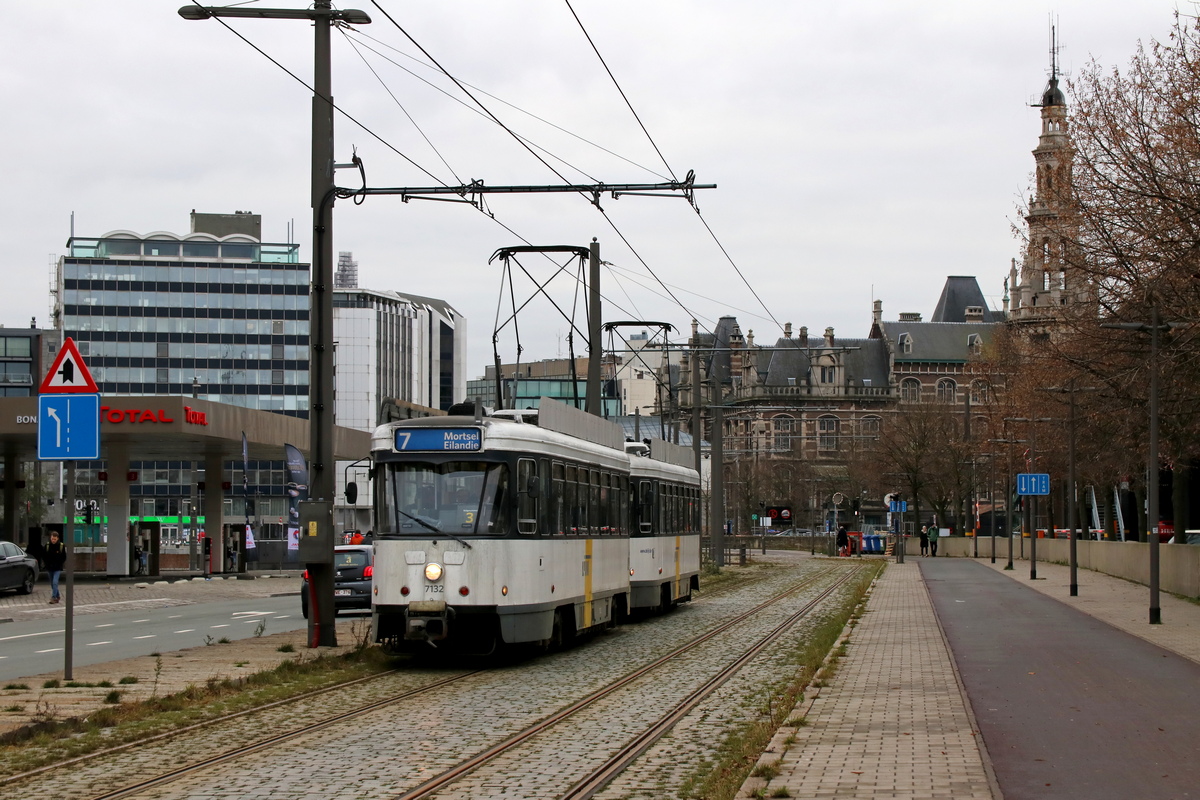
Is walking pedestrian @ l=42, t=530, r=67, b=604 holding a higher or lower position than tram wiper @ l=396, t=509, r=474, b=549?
lower

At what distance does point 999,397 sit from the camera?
7256cm

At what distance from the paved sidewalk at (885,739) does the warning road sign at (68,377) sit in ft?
24.4

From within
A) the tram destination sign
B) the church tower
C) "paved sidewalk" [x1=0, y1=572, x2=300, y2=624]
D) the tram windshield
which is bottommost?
"paved sidewalk" [x1=0, y1=572, x2=300, y2=624]

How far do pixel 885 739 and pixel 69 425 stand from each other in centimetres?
829

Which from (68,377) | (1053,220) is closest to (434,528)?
→ (68,377)

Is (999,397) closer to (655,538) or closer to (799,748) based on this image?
(655,538)

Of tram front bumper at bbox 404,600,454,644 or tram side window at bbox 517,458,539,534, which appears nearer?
tram front bumper at bbox 404,600,454,644

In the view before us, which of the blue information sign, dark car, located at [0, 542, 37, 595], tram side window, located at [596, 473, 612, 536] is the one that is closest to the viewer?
tram side window, located at [596, 473, 612, 536]

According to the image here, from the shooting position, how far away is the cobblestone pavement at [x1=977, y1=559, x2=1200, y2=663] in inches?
857

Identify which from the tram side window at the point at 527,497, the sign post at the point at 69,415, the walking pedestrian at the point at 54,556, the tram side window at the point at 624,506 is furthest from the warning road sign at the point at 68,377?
the walking pedestrian at the point at 54,556

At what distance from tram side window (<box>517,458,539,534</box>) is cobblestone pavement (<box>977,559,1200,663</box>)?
796 centimetres

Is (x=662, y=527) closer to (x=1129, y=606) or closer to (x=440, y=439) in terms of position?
(x=1129, y=606)

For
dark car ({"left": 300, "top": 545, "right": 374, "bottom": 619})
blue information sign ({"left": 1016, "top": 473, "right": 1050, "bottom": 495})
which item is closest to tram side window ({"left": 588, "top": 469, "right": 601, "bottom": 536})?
dark car ({"left": 300, "top": 545, "right": 374, "bottom": 619})

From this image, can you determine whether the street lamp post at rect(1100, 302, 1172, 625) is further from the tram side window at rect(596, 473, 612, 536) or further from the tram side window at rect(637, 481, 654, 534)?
the tram side window at rect(596, 473, 612, 536)
